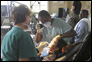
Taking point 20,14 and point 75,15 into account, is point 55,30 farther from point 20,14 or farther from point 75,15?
point 20,14

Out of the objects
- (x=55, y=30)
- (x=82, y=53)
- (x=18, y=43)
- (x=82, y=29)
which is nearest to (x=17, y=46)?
(x=18, y=43)

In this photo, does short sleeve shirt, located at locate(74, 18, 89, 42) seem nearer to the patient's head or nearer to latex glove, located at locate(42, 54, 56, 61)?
the patient's head

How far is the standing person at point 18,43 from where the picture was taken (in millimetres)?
1162

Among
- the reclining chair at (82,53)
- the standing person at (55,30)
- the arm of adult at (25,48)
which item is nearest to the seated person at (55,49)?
the reclining chair at (82,53)

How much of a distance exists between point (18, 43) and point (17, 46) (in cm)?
3

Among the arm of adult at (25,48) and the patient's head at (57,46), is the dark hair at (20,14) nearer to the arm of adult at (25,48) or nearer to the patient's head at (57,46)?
the arm of adult at (25,48)

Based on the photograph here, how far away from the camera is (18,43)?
45.9 inches

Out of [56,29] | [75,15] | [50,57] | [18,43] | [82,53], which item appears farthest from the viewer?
[75,15]

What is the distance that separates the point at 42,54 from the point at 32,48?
19.5 inches

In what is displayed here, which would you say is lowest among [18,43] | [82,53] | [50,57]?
[50,57]

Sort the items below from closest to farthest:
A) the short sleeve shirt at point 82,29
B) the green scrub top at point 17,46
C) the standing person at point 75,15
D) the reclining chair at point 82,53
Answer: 1. the green scrub top at point 17,46
2. the reclining chair at point 82,53
3. the short sleeve shirt at point 82,29
4. the standing person at point 75,15

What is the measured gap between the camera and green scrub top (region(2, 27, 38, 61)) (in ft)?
3.80

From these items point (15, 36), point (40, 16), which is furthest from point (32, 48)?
point (40, 16)

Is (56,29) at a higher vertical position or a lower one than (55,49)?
higher
